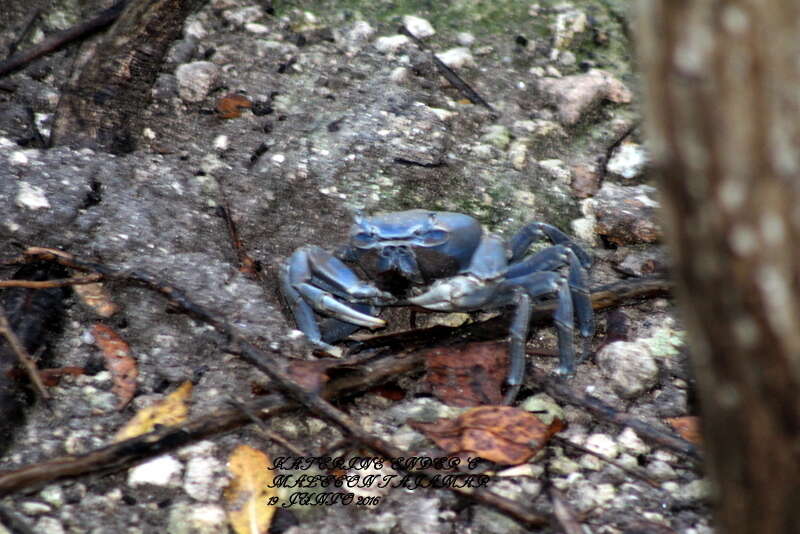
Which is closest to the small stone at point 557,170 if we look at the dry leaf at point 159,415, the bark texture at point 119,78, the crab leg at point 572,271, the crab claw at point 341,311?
the crab leg at point 572,271

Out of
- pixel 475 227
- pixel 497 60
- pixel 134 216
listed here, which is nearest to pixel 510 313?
pixel 475 227

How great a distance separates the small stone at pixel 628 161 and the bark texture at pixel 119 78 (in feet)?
7.59

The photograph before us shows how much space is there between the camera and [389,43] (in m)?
4.74

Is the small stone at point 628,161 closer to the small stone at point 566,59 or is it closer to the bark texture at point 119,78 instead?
the small stone at point 566,59

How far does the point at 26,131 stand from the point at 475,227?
2155 millimetres

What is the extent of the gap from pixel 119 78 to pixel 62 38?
0.47m

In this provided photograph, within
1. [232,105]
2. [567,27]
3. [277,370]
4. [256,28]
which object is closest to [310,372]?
[277,370]

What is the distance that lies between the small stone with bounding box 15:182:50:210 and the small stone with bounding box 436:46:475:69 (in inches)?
86.9

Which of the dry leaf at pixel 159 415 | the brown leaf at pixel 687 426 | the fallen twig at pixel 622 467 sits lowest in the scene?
the brown leaf at pixel 687 426

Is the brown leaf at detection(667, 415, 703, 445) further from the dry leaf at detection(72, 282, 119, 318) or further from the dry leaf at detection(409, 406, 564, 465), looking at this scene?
the dry leaf at detection(72, 282, 119, 318)

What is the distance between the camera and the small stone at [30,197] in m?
3.48

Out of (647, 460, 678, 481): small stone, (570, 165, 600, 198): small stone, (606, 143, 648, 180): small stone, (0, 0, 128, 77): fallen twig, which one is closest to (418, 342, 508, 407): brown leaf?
(647, 460, 678, 481): small stone

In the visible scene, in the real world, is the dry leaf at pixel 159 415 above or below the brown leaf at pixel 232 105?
below

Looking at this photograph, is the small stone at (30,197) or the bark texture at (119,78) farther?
the bark texture at (119,78)
